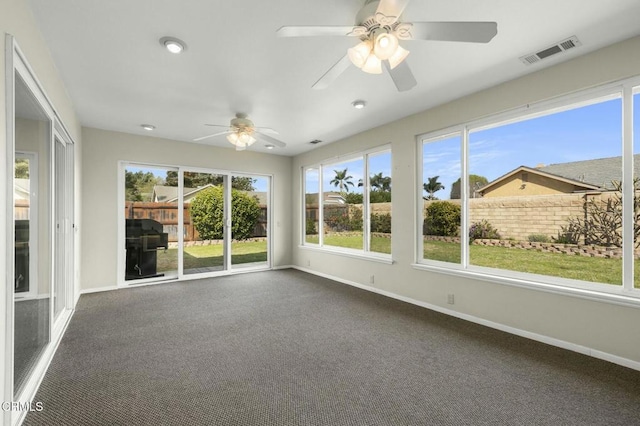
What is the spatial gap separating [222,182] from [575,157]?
17.8 ft

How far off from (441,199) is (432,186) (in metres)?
0.22

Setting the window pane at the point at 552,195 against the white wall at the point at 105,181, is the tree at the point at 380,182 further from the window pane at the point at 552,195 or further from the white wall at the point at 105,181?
the white wall at the point at 105,181

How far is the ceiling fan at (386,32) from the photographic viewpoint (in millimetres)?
1655

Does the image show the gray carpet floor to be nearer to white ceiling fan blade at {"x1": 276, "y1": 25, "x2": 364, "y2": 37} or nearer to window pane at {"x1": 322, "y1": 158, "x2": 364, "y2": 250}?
window pane at {"x1": 322, "y1": 158, "x2": 364, "y2": 250}

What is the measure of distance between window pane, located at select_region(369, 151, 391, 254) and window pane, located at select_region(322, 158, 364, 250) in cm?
28

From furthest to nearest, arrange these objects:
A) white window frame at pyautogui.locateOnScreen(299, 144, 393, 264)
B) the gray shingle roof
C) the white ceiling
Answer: white window frame at pyautogui.locateOnScreen(299, 144, 393, 264) → the gray shingle roof → the white ceiling

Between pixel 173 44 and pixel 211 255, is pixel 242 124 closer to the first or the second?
pixel 173 44

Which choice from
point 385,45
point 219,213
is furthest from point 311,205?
point 385,45

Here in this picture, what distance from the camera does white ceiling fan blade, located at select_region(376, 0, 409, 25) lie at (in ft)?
5.23

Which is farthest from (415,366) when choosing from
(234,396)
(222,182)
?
(222,182)

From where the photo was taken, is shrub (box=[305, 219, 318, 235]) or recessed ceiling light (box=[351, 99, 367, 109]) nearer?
recessed ceiling light (box=[351, 99, 367, 109])

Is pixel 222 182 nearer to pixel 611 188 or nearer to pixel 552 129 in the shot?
pixel 552 129

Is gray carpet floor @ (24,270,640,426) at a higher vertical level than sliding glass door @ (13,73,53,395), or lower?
lower

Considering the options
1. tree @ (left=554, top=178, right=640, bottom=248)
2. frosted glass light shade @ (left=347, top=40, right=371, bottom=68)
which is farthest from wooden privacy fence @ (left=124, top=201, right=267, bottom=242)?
tree @ (left=554, top=178, right=640, bottom=248)
